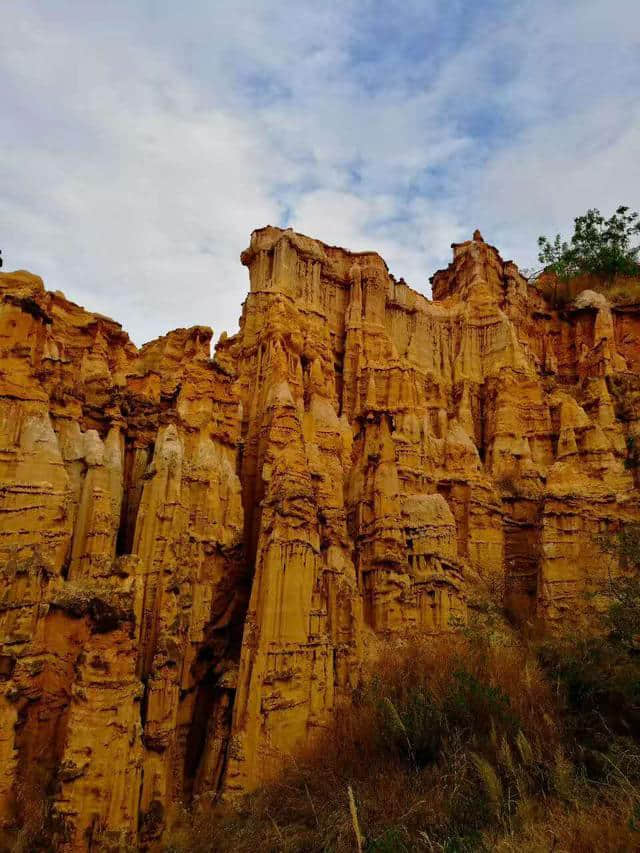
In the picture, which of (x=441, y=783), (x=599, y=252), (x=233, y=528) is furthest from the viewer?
(x=599, y=252)

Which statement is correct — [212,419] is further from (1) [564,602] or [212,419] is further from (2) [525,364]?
(2) [525,364]

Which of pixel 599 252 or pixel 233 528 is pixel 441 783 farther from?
pixel 599 252

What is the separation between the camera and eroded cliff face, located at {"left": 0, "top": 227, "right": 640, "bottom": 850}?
1120 centimetres

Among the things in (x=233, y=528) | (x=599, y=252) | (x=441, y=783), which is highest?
(x=599, y=252)

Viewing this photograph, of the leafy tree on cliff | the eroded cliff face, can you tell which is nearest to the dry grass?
the eroded cliff face

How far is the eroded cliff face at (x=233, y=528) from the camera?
36.8 feet

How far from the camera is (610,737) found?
1144 centimetres

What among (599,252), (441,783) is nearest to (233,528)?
(441,783)

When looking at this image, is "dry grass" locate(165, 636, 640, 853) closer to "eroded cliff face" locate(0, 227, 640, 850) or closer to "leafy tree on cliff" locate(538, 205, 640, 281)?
"eroded cliff face" locate(0, 227, 640, 850)

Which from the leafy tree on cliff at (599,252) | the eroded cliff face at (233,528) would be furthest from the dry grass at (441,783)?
the leafy tree on cliff at (599,252)

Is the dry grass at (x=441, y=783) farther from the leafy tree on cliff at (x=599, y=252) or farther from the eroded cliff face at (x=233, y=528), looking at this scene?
the leafy tree on cliff at (x=599, y=252)

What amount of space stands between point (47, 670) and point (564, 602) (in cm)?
1643

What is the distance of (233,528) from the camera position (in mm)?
17031

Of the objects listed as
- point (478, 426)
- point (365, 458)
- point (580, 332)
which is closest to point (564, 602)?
point (365, 458)
